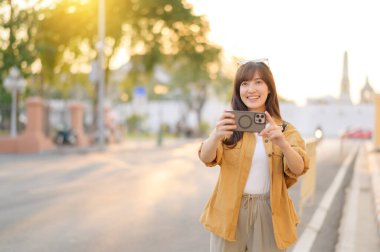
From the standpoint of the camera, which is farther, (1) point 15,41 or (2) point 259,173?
(1) point 15,41

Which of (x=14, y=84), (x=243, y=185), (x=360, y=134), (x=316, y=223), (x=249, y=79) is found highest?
(x=249, y=79)

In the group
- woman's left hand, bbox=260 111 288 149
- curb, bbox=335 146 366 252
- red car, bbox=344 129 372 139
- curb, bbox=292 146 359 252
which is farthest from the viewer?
red car, bbox=344 129 372 139

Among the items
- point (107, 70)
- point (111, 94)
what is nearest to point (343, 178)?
point (107, 70)

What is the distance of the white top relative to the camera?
3312mm

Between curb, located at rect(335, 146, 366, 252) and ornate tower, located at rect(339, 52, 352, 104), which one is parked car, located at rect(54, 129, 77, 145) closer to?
curb, located at rect(335, 146, 366, 252)

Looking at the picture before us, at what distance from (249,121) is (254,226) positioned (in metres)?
0.60

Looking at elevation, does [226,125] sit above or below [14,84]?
below

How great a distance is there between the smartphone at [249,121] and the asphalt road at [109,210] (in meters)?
3.77

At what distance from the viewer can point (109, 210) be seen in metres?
9.37

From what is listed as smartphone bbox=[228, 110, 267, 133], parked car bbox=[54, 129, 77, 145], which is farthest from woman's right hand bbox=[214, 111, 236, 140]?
parked car bbox=[54, 129, 77, 145]

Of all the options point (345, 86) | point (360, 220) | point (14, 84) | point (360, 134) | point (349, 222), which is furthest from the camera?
point (345, 86)

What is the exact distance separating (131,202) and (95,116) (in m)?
23.5

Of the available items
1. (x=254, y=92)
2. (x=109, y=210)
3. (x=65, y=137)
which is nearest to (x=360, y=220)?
(x=109, y=210)

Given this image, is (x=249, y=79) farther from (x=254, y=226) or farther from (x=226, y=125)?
(x=254, y=226)
